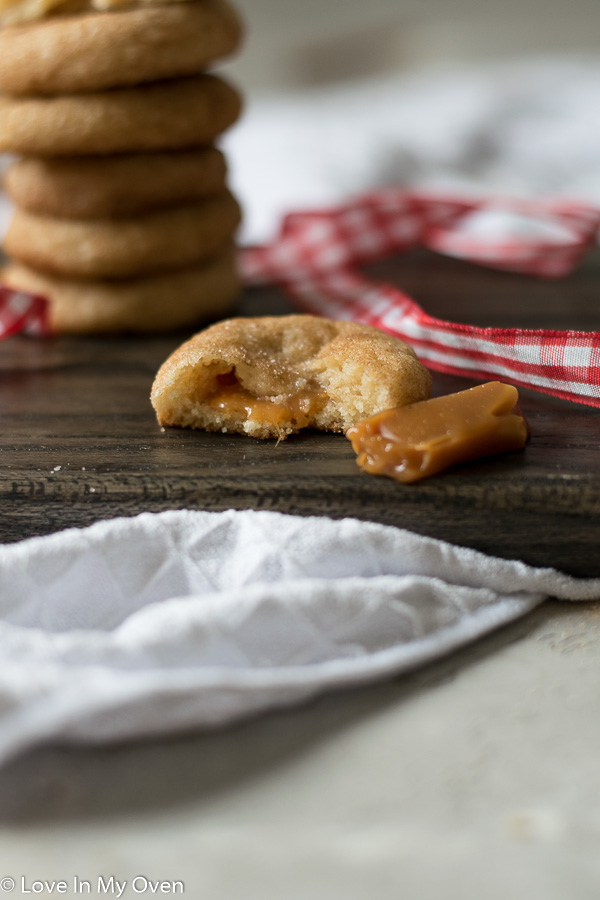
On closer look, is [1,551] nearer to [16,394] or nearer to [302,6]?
[16,394]

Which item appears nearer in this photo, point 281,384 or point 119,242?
point 281,384

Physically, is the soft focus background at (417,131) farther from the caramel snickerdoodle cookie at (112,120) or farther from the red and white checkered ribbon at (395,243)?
the caramel snickerdoodle cookie at (112,120)

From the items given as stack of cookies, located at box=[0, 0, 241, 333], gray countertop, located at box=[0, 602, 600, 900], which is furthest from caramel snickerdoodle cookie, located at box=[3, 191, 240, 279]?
gray countertop, located at box=[0, 602, 600, 900]

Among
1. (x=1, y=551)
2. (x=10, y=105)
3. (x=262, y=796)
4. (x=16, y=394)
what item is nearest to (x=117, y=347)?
(x=16, y=394)

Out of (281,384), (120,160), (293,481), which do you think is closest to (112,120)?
(120,160)

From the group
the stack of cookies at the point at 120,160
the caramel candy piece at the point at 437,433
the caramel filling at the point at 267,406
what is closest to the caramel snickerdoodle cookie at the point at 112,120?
the stack of cookies at the point at 120,160

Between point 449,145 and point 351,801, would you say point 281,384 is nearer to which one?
point 351,801
